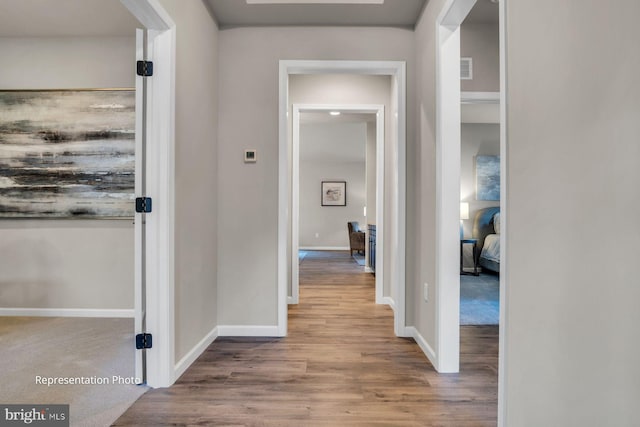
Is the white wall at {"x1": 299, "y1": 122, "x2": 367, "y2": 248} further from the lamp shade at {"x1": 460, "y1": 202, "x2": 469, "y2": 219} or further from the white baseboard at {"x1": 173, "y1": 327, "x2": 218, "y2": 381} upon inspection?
the white baseboard at {"x1": 173, "y1": 327, "x2": 218, "y2": 381}

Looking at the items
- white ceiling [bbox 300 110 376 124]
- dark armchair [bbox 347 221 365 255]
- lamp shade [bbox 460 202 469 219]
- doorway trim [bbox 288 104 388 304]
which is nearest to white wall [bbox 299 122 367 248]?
dark armchair [bbox 347 221 365 255]

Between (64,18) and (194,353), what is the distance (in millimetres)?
3041

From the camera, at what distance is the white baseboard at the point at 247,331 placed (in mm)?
2799

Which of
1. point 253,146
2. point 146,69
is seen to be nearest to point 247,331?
point 253,146

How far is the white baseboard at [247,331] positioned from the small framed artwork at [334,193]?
23.9 feet

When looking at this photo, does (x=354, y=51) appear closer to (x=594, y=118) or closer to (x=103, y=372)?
(x=594, y=118)

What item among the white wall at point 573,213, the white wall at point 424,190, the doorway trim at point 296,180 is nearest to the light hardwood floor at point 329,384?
→ the white wall at point 424,190

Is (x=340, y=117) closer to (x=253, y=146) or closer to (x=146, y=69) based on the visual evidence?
(x=253, y=146)

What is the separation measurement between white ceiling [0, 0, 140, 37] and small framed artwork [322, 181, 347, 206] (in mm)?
7066

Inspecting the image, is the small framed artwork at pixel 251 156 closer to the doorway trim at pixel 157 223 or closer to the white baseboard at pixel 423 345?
the doorway trim at pixel 157 223

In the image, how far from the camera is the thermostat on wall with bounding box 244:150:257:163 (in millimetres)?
2824

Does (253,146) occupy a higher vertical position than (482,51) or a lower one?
lower

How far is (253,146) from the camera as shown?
284 centimetres

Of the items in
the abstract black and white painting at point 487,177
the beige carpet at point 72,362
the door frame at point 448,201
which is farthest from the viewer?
the abstract black and white painting at point 487,177
